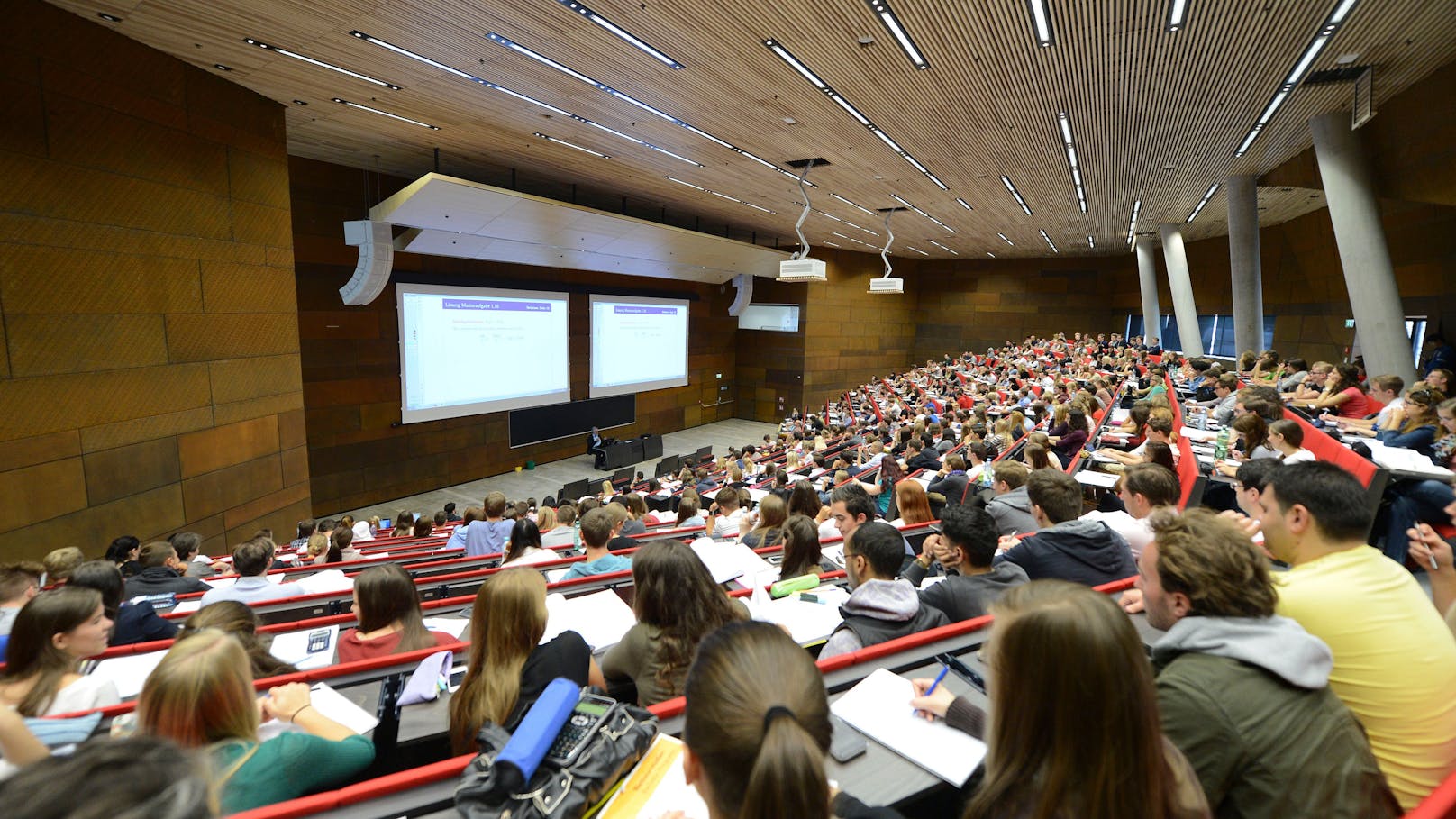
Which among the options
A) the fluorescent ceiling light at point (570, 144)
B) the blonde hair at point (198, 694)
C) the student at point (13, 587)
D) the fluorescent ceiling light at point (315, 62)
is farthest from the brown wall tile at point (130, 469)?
the blonde hair at point (198, 694)

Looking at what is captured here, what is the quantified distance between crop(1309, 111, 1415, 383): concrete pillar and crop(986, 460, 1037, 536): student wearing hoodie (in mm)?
6789

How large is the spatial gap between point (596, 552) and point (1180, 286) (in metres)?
18.3

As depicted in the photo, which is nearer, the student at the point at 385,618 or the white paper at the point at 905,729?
the white paper at the point at 905,729

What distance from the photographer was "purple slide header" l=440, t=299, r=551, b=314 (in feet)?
43.2

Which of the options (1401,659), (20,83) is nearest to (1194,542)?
(1401,659)

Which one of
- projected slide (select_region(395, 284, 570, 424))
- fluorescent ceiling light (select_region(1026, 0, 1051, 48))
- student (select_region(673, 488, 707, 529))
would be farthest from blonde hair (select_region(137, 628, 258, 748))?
projected slide (select_region(395, 284, 570, 424))

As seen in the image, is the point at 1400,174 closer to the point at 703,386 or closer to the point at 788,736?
the point at 788,736

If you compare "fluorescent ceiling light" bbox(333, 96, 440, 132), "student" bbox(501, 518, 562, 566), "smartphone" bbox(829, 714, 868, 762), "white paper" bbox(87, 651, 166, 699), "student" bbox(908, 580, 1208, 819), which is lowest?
"student" bbox(501, 518, 562, 566)

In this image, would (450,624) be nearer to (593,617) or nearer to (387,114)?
(593,617)

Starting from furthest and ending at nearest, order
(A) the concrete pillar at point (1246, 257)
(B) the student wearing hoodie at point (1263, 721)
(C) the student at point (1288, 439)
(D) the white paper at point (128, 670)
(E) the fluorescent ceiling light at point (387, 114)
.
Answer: (A) the concrete pillar at point (1246, 257) → (E) the fluorescent ceiling light at point (387, 114) → (C) the student at point (1288, 439) → (D) the white paper at point (128, 670) → (B) the student wearing hoodie at point (1263, 721)

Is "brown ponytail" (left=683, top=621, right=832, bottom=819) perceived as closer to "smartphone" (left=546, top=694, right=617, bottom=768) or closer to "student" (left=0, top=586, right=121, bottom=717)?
"smartphone" (left=546, top=694, right=617, bottom=768)

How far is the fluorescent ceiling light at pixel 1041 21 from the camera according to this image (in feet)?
17.3

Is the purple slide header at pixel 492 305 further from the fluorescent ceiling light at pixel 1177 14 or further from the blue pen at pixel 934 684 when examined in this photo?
the blue pen at pixel 934 684

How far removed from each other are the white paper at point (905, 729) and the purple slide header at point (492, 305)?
1302 centimetres
